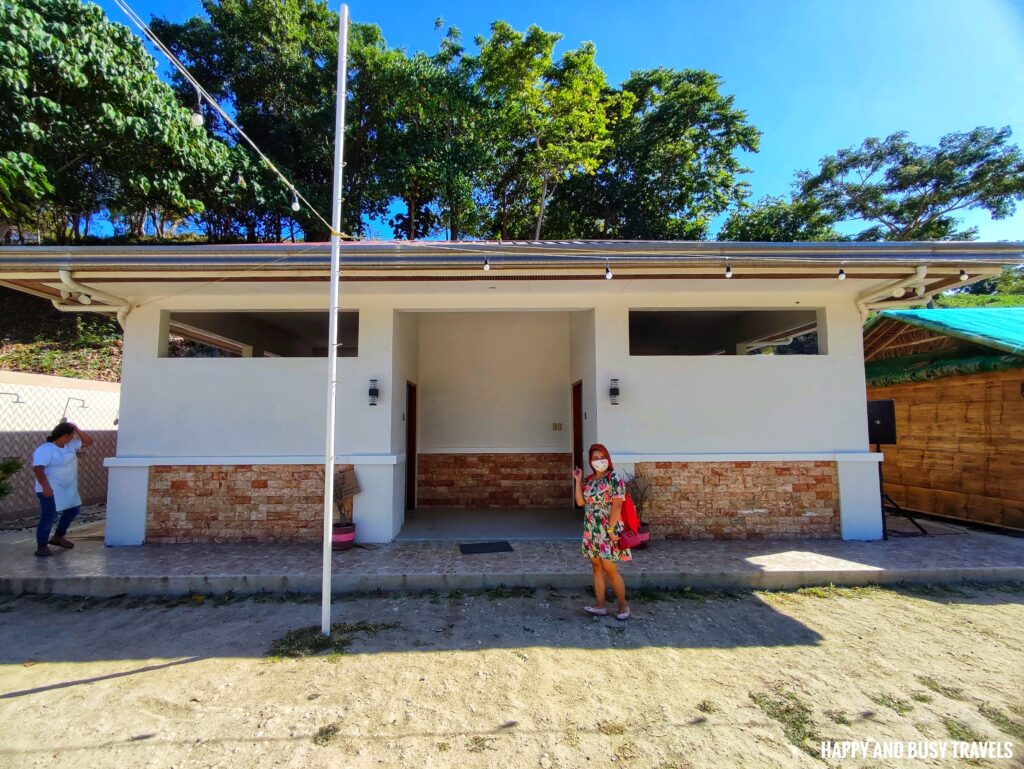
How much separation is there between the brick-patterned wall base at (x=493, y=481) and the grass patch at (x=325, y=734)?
→ 5.83m

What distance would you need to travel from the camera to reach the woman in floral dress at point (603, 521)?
3924mm

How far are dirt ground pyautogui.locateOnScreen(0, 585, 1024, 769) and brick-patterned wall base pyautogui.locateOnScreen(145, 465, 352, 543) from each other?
1493 millimetres

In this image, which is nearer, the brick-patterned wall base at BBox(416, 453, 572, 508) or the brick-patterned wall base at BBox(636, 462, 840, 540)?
the brick-patterned wall base at BBox(636, 462, 840, 540)

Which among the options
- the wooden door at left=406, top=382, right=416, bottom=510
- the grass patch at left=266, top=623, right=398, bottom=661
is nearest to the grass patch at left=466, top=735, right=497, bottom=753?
the grass patch at left=266, top=623, right=398, bottom=661

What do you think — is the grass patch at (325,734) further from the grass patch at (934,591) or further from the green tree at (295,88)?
the green tree at (295,88)

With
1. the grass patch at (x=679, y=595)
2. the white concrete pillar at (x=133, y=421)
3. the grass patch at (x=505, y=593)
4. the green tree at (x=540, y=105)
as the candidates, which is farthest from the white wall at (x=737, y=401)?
the green tree at (x=540, y=105)

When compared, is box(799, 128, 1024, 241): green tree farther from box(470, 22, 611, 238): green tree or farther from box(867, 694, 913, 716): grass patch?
box(867, 694, 913, 716): grass patch

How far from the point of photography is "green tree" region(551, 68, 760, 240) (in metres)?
18.9

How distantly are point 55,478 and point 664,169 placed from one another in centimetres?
1973

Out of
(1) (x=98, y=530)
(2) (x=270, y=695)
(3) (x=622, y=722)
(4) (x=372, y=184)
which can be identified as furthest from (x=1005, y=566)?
(4) (x=372, y=184)

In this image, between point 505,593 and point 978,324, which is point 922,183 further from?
point 505,593

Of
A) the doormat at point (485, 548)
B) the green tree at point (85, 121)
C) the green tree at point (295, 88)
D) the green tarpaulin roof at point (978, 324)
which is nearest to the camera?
the doormat at point (485, 548)

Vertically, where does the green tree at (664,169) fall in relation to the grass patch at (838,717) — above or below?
above

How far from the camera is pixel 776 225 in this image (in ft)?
65.0
